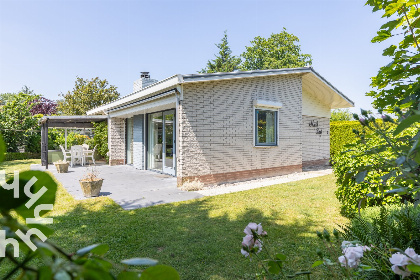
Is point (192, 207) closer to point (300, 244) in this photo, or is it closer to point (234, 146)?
point (300, 244)

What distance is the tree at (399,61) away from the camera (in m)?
1.52

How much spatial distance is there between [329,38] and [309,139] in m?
5.95

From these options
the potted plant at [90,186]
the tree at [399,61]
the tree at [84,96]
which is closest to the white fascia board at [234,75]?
the potted plant at [90,186]

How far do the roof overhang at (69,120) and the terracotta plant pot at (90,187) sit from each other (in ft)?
27.2

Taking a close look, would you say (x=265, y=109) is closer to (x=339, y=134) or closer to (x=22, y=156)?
(x=339, y=134)

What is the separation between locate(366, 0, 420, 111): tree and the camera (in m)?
1.52

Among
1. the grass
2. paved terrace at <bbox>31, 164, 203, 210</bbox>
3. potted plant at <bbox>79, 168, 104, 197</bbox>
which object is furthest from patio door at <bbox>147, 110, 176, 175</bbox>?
the grass

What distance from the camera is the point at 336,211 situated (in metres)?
5.77

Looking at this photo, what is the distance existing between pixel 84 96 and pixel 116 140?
57.3 feet

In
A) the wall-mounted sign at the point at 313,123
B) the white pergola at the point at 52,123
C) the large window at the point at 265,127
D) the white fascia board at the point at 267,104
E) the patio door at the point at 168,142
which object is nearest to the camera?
the white fascia board at the point at 267,104

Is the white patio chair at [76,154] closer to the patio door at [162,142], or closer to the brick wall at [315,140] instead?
the patio door at [162,142]

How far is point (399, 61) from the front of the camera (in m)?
1.57

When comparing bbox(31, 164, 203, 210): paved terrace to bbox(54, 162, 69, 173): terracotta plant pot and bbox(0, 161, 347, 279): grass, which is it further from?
bbox(54, 162, 69, 173): terracotta plant pot

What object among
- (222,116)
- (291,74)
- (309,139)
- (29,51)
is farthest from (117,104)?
(309,139)
